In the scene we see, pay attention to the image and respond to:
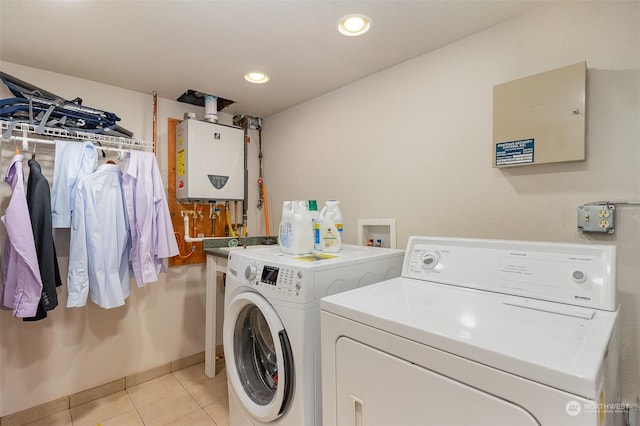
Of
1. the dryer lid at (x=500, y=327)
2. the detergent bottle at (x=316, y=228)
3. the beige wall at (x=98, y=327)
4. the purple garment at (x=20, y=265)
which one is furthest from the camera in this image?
the beige wall at (x=98, y=327)

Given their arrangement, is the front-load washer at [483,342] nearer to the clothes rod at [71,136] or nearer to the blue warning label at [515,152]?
the blue warning label at [515,152]

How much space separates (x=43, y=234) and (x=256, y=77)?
1586 mm

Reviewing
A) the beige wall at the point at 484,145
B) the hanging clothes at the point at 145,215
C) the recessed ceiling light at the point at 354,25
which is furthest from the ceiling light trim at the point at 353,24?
the hanging clothes at the point at 145,215

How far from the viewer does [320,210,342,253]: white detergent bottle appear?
5.54 ft

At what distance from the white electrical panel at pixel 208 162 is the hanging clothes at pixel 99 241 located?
18.7 inches

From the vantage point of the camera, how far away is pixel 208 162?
7.88 ft

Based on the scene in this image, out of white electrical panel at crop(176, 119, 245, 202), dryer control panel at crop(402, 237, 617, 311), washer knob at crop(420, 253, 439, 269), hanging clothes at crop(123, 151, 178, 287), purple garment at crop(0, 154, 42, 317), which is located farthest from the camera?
white electrical panel at crop(176, 119, 245, 202)

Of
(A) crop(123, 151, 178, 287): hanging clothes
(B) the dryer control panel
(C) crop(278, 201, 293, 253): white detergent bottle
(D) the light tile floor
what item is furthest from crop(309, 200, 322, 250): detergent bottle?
(D) the light tile floor

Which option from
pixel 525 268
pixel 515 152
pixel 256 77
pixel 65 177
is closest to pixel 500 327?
pixel 525 268

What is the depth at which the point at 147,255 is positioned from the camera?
6.46 ft

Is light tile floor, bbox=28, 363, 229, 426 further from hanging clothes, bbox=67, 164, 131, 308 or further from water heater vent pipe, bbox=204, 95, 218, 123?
water heater vent pipe, bbox=204, 95, 218, 123

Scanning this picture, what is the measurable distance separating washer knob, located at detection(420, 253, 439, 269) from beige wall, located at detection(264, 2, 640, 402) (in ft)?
1.19

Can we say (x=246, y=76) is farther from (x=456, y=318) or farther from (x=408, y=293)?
(x=456, y=318)

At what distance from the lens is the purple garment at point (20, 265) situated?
1.58 metres
